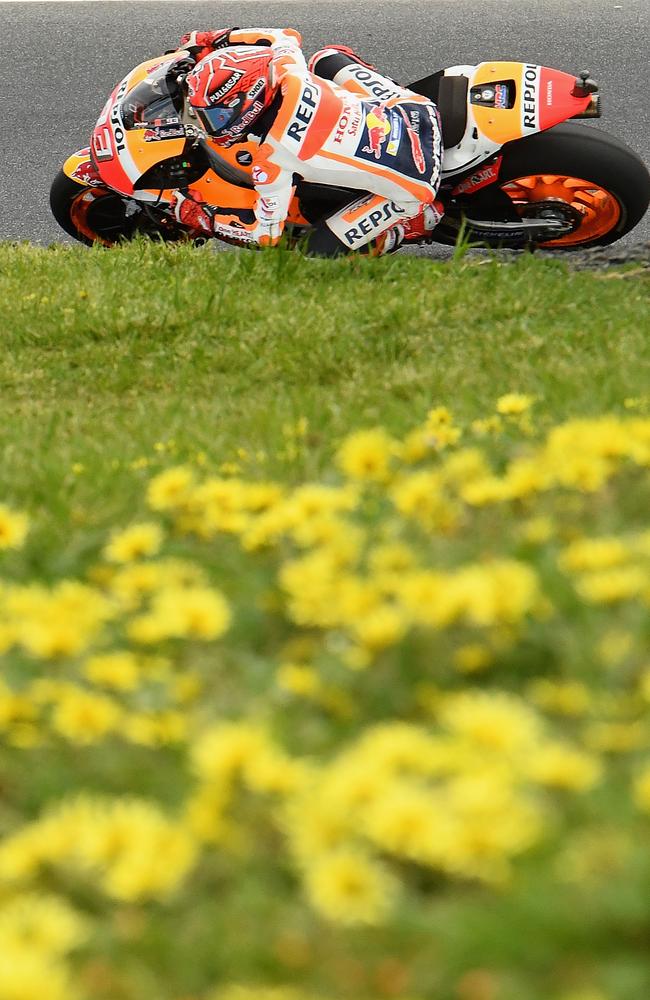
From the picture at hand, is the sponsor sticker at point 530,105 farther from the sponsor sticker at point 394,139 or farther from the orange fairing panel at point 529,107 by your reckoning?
the sponsor sticker at point 394,139

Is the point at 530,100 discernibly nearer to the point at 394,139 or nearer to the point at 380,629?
the point at 394,139

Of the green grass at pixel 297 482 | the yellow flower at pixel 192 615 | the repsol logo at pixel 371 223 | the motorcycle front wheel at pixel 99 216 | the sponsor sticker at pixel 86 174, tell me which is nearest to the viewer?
the green grass at pixel 297 482

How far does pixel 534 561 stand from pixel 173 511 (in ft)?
3.02

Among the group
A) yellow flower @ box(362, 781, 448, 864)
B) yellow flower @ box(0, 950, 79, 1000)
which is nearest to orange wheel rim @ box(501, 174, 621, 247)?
yellow flower @ box(362, 781, 448, 864)

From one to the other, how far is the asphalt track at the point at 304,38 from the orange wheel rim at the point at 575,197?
2.19 m

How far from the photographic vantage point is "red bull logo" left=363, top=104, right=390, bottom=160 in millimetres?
5680

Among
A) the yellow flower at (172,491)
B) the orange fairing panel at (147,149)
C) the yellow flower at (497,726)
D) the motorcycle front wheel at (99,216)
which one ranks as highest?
the yellow flower at (497,726)

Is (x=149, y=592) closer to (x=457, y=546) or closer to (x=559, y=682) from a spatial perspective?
(x=457, y=546)

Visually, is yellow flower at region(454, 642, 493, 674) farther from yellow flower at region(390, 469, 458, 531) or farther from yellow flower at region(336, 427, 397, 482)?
yellow flower at region(336, 427, 397, 482)

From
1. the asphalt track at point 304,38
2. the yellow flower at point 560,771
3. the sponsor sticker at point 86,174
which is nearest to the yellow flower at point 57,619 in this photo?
the yellow flower at point 560,771

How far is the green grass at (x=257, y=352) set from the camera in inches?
139

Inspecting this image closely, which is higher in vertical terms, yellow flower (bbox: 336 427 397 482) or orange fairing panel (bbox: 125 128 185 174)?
yellow flower (bbox: 336 427 397 482)

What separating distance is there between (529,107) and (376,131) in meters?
0.74

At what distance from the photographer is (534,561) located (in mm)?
2160
